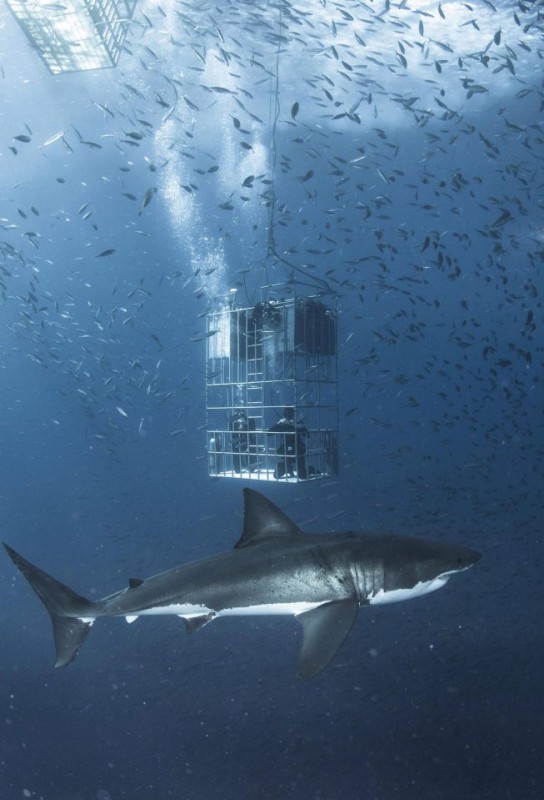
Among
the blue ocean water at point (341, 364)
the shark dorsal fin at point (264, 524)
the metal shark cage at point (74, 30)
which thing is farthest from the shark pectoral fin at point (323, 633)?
the metal shark cage at point (74, 30)

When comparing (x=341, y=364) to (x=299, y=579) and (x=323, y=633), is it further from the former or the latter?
(x=323, y=633)

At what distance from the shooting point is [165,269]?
37062mm

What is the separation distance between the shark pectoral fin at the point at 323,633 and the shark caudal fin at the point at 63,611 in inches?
81.2

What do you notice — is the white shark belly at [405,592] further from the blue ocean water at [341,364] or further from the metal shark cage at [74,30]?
the metal shark cage at [74,30]

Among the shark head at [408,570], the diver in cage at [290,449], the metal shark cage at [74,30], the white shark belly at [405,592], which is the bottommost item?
the white shark belly at [405,592]

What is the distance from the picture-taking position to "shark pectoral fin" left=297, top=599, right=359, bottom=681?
406 cm

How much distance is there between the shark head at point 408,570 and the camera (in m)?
4.57

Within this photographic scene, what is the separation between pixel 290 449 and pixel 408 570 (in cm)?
430

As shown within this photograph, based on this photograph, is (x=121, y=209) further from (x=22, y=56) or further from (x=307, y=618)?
(x=307, y=618)

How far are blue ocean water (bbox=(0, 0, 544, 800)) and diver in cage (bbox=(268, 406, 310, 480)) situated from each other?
2.46m

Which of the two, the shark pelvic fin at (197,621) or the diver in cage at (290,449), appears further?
the diver in cage at (290,449)

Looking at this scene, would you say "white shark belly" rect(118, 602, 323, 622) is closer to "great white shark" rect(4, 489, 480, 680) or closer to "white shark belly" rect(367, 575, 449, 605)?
"great white shark" rect(4, 489, 480, 680)

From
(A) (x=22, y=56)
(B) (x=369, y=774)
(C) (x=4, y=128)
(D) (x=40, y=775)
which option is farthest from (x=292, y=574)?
(C) (x=4, y=128)

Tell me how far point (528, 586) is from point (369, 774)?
53.0 feet
